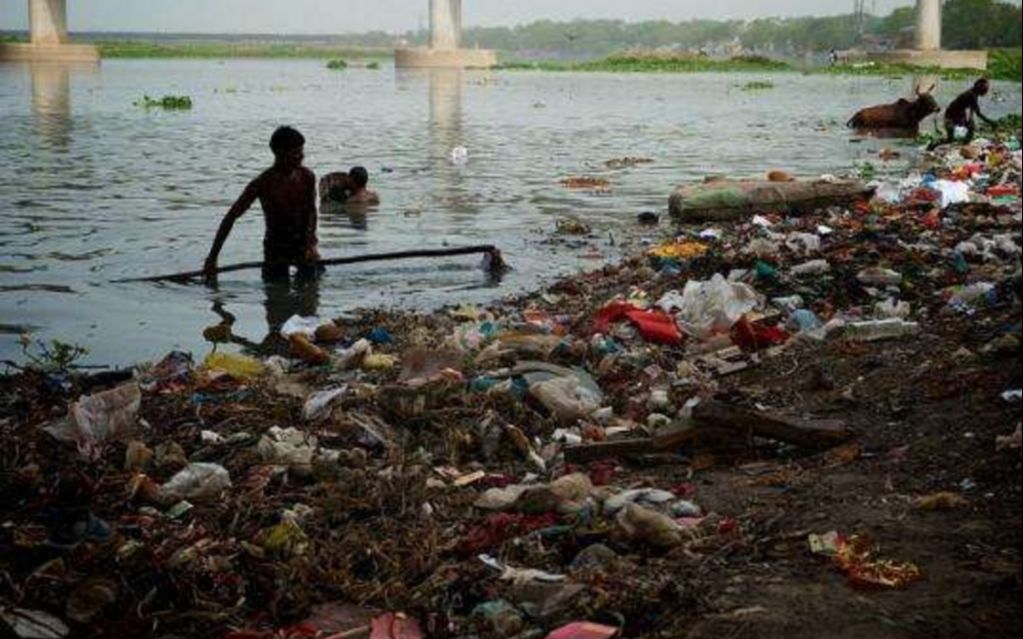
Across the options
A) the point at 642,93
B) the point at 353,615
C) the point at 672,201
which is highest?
the point at 642,93

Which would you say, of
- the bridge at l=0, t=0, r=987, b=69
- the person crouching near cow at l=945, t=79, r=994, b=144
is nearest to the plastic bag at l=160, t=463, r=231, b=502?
the person crouching near cow at l=945, t=79, r=994, b=144

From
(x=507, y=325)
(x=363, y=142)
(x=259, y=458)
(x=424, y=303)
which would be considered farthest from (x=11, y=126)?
(x=259, y=458)

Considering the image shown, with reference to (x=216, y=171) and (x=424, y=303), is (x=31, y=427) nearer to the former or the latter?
(x=424, y=303)

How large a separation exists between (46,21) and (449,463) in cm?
7863

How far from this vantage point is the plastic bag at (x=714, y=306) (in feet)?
21.7

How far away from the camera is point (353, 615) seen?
3.29 meters

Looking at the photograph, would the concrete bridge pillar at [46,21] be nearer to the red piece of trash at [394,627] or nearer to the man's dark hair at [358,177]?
the man's dark hair at [358,177]

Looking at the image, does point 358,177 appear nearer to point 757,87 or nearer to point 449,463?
point 449,463

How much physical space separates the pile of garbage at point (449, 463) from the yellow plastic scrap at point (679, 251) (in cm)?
162

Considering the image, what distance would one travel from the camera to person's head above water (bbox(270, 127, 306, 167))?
834 cm

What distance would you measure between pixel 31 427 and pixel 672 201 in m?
8.55

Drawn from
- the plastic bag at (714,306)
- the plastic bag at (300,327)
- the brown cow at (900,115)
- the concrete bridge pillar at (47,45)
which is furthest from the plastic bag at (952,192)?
the concrete bridge pillar at (47,45)

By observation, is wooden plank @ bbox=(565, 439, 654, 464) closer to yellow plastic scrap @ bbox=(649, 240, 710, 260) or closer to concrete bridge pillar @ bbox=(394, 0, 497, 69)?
yellow plastic scrap @ bbox=(649, 240, 710, 260)

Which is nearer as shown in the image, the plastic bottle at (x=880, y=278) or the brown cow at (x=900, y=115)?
the plastic bottle at (x=880, y=278)
